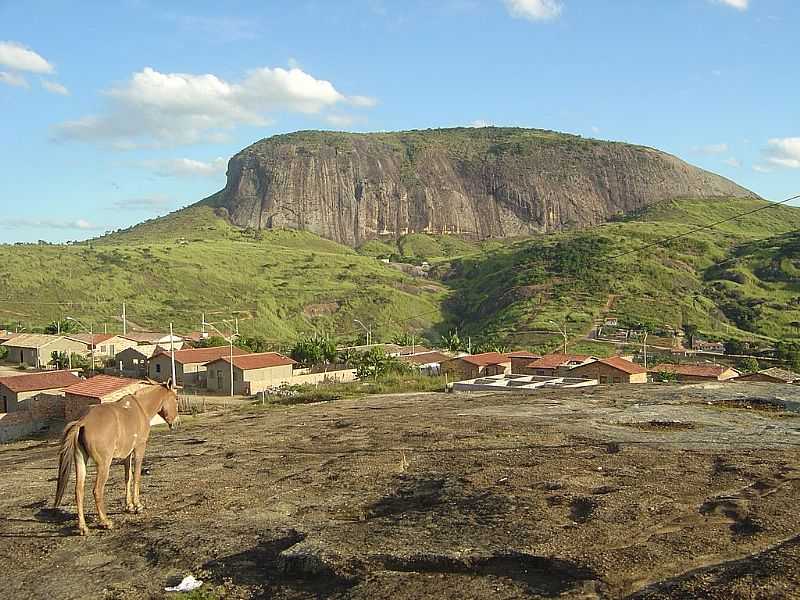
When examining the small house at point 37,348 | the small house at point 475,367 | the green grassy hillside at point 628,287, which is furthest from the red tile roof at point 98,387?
the green grassy hillside at point 628,287

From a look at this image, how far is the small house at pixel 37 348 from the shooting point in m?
61.8

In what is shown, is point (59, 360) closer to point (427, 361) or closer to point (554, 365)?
point (427, 361)

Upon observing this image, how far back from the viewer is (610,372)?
2201 inches

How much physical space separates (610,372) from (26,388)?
134 ft

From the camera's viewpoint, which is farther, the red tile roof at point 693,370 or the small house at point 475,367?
the small house at point 475,367

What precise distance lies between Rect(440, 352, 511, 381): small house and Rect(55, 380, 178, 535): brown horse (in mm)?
52173

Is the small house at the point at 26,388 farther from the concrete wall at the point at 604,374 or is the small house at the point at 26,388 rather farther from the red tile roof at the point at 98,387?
the concrete wall at the point at 604,374

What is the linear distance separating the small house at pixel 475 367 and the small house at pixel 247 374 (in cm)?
1616

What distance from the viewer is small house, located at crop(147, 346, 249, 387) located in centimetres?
5594

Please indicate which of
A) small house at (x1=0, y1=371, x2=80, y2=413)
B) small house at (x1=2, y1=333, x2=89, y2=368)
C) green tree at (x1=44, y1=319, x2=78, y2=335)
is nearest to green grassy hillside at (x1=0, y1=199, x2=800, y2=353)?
green tree at (x1=44, y1=319, x2=78, y2=335)

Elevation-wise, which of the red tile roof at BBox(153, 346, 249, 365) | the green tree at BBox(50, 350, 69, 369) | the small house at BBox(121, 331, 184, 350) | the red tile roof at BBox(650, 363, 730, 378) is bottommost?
the red tile roof at BBox(650, 363, 730, 378)

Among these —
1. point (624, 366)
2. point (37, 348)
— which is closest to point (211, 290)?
point (37, 348)

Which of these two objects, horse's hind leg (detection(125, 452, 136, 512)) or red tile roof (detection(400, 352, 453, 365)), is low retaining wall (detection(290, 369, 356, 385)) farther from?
horse's hind leg (detection(125, 452, 136, 512))

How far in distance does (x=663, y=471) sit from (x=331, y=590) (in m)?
8.37
